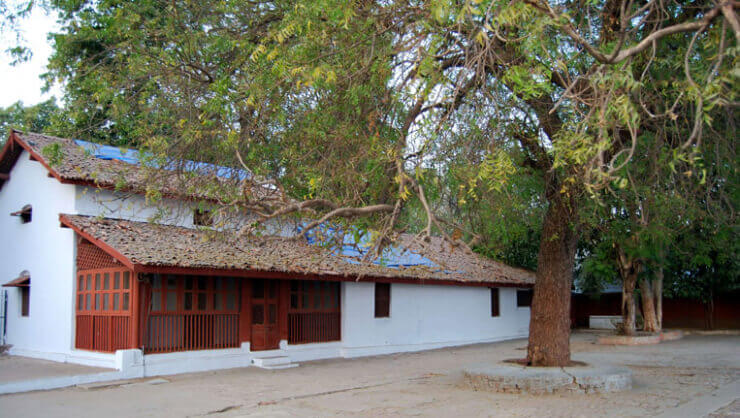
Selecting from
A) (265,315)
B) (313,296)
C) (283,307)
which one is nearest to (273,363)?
(265,315)

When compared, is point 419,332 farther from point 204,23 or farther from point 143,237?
point 204,23

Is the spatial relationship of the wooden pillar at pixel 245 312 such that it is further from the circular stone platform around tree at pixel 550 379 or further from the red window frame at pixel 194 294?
the circular stone platform around tree at pixel 550 379

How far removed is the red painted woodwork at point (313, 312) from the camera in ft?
58.8

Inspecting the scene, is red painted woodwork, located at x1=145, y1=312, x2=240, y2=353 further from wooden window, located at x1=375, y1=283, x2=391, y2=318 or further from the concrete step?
wooden window, located at x1=375, y1=283, x2=391, y2=318

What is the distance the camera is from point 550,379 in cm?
1090

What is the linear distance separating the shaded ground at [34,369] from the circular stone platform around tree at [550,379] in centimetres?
823

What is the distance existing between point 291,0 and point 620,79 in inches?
253

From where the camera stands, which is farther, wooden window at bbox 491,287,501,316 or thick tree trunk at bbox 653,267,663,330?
wooden window at bbox 491,287,501,316

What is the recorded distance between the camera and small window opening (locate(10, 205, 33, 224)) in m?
18.1

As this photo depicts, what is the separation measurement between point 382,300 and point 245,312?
215 inches

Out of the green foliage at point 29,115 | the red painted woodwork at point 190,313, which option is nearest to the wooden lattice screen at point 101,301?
the red painted woodwork at point 190,313

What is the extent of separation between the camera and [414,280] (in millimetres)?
20375

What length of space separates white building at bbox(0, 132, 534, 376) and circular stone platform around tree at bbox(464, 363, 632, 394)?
2.50 m

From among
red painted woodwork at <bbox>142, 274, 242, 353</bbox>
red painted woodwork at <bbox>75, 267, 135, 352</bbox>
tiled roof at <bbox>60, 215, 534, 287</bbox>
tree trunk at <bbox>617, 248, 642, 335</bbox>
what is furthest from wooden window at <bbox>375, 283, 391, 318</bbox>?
tree trunk at <bbox>617, 248, 642, 335</bbox>
